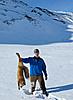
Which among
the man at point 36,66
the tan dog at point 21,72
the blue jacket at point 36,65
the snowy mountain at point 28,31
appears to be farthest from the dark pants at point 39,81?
the snowy mountain at point 28,31

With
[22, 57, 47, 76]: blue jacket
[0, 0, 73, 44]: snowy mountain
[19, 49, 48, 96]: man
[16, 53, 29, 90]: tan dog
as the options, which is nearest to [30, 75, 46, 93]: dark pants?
[19, 49, 48, 96]: man

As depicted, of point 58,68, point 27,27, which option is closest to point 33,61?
point 58,68

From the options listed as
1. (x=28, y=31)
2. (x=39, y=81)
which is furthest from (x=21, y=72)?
(x=28, y=31)

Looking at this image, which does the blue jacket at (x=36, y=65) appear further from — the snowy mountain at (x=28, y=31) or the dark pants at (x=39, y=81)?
the snowy mountain at (x=28, y=31)

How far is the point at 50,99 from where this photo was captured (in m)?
8.98

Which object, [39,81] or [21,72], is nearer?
[39,81]

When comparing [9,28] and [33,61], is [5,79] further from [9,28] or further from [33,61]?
[9,28]

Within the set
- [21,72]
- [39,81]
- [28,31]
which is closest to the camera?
[39,81]

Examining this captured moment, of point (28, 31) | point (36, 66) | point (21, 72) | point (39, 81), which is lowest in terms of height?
point (28, 31)

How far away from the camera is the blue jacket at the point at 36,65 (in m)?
9.25

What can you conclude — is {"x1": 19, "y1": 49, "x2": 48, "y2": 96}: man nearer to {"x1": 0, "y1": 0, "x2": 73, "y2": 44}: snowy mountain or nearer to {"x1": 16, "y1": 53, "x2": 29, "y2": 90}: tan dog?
{"x1": 16, "y1": 53, "x2": 29, "y2": 90}: tan dog

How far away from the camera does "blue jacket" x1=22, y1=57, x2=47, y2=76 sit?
9.25m

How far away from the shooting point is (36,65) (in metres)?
9.29

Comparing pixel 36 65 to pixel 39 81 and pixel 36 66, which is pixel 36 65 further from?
pixel 39 81
